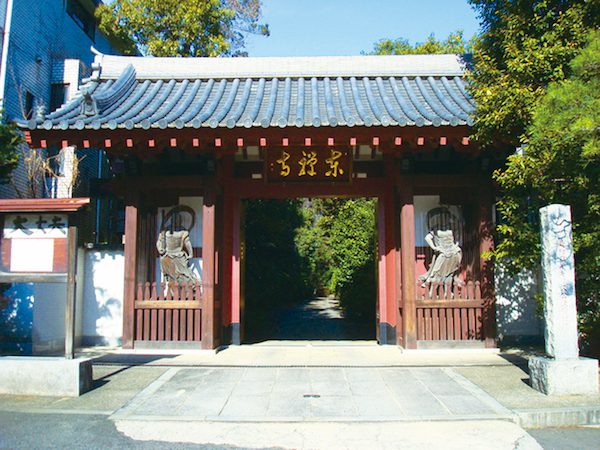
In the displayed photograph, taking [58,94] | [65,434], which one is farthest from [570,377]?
[58,94]

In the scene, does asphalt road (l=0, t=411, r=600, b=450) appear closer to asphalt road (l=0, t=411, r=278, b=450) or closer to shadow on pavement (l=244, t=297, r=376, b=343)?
asphalt road (l=0, t=411, r=278, b=450)

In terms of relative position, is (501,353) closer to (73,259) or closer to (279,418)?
(279,418)

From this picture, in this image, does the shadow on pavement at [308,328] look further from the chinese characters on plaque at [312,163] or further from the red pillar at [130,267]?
the chinese characters on plaque at [312,163]

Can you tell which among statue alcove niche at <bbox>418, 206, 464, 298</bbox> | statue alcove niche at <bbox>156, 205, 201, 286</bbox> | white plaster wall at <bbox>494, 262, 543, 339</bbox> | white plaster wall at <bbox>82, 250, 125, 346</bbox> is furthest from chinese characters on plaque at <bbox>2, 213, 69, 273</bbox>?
white plaster wall at <bbox>494, 262, 543, 339</bbox>

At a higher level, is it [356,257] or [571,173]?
[571,173]

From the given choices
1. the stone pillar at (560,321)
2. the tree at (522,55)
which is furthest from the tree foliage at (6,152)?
the stone pillar at (560,321)

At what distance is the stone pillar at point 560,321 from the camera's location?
5141mm

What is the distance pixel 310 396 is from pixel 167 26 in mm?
15120

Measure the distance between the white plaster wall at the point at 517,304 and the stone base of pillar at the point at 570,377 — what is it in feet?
9.17

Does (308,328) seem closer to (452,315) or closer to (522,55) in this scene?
(452,315)

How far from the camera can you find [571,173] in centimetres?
535

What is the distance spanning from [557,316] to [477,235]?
2821mm

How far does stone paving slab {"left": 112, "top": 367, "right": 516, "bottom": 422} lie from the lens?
470 cm

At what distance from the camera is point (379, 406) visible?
194 inches
